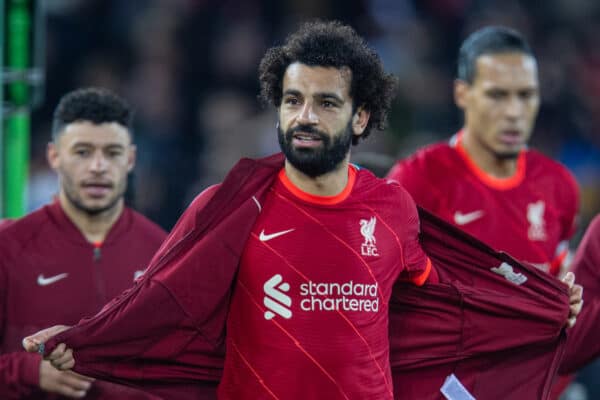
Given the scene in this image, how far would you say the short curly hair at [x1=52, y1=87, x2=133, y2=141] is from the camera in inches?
213

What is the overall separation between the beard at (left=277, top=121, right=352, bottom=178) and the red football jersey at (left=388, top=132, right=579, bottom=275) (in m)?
1.60

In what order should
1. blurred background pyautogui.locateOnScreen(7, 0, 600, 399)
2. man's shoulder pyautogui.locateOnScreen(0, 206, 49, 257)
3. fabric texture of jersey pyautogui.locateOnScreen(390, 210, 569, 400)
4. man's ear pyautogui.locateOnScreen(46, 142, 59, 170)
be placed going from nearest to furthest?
fabric texture of jersey pyautogui.locateOnScreen(390, 210, 569, 400) → man's shoulder pyautogui.locateOnScreen(0, 206, 49, 257) → man's ear pyautogui.locateOnScreen(46, 142, 59, 170) → blurred background pyautogui.locateOnScreen(7, 0, 600, 399)

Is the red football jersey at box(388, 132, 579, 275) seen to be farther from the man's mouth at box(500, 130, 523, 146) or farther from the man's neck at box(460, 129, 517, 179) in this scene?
the man's mouth at box(500, 130, 523, 146)

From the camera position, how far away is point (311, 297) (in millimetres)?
4148

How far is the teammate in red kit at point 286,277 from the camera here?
163 inches

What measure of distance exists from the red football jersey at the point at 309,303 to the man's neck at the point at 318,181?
22 mm

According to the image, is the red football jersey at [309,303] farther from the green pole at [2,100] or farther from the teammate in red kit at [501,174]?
the green pole at [2,100]

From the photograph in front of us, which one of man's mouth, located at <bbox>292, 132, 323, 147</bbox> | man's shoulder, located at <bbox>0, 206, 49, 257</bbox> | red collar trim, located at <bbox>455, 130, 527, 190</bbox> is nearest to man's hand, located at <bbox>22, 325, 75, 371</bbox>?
man's shoulder, located at <bbox>0, 206, 49, 257</bbox>

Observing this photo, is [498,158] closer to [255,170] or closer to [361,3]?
[255,170]

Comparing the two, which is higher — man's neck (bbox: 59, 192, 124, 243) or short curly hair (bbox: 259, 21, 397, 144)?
short curly hair (bbox: 259, 21, 397, 144)

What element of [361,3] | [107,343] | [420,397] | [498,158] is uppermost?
[361,3]

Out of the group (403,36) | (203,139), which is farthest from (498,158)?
(403,36)

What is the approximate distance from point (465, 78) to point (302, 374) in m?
2.67

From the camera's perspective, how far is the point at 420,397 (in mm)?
4766
